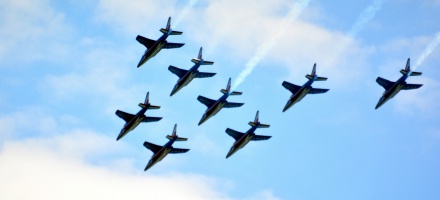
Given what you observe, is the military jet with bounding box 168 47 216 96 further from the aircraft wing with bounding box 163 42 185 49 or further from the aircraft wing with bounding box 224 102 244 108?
the aircraft wing with bounding box 224 102 244 108

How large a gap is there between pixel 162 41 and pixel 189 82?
27.6ft

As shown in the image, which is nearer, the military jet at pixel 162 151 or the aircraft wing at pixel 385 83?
the aircraft wing at pixel 385 83

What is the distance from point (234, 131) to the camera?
15338cm

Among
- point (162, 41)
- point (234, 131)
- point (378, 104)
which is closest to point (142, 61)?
point (162, 41)

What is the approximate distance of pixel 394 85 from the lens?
14688 cm

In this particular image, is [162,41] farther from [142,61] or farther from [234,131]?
[234,131]

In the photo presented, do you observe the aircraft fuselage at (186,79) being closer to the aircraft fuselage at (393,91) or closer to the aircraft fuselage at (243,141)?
the aircraft fuselage at (243,141)

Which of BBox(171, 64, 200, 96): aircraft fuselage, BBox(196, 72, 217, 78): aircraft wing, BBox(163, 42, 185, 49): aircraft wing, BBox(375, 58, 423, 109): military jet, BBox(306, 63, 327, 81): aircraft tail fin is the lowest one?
BBox(375, 58, 423, 109): military jet

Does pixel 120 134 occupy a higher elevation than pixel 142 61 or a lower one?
lower

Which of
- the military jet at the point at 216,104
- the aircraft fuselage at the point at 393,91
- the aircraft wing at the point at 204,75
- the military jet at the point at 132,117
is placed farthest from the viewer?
the aircraft wing at the point at 204,75

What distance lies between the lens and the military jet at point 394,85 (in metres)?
144

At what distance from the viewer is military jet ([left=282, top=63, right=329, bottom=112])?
147500mm

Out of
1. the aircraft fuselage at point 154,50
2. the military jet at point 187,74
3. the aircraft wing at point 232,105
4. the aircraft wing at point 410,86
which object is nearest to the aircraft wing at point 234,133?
the aircraft wing at point 232,105

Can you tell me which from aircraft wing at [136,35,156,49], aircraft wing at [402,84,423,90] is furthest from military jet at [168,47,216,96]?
aircraft wing at [402,84,423,90]
